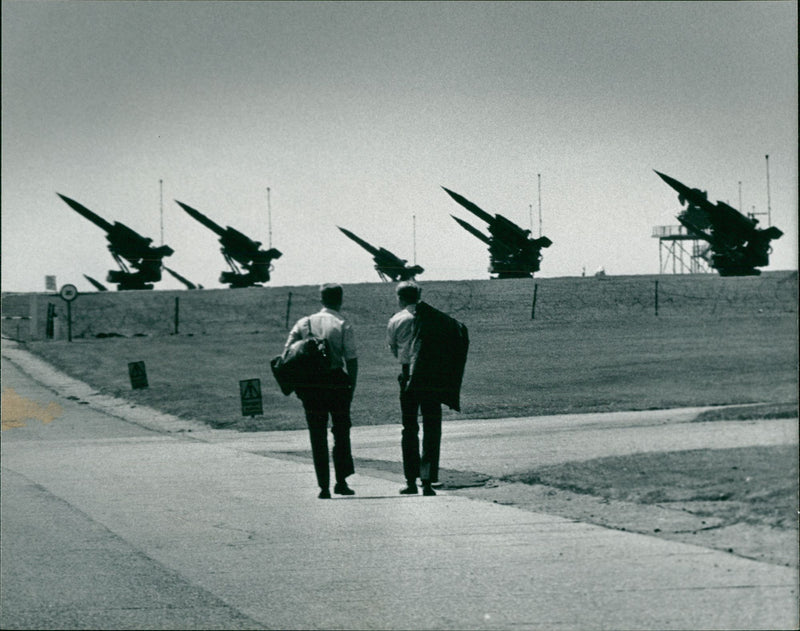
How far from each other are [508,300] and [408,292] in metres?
0.36

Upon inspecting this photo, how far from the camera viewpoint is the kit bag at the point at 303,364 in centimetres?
343

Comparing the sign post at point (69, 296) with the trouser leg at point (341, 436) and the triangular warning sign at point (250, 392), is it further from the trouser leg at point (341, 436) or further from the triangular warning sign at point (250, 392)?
the trouser leg at point (341, 436)

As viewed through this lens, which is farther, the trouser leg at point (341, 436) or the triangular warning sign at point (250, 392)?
the triangular warning sign at point (250, 392)

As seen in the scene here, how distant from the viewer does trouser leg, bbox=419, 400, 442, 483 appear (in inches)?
143

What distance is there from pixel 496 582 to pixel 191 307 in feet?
8.28

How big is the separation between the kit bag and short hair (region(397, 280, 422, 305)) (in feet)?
0.77

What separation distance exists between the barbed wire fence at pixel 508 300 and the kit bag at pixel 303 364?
0.43 ft

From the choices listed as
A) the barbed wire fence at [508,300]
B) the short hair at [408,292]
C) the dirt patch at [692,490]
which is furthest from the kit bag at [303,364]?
the dirt patch at [692,490]

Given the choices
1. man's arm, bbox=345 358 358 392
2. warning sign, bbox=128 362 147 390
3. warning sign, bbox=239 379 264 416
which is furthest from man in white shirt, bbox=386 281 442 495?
warning sign, bbox=128 362 147 390

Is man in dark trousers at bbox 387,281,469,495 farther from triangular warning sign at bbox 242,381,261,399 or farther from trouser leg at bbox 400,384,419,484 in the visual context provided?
triangular warning sign at bbox 242,381,261,399

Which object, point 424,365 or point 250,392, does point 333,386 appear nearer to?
point 424,365

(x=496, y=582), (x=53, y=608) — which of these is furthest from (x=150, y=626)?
(x=496, y=582)

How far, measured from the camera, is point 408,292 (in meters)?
3.45

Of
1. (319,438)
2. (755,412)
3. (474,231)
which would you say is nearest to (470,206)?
(474,231)
